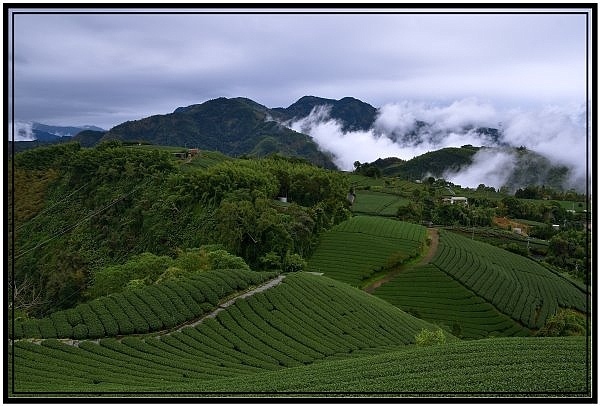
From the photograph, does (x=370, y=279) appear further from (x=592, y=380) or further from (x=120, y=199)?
(x=592, y=380)

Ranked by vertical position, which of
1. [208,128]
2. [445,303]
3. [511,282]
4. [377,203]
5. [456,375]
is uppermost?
[208,128]

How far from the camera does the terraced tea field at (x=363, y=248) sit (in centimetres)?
4241

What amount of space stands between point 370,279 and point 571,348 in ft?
104

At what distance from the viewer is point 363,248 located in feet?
155

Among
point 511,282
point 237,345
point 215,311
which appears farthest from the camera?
point 511,282

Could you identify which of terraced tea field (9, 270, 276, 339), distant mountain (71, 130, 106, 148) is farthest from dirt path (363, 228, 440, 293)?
distant mountain (71, 130, 106, 148)

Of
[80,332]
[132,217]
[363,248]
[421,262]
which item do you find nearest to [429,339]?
[80,332]

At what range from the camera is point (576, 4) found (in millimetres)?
7734

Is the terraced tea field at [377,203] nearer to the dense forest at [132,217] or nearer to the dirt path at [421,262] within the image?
the dirt path at [421,262]

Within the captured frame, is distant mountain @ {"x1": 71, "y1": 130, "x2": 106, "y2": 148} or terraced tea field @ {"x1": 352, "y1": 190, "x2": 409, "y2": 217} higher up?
distant mountain @ {"x1": 71, "y1": 130, "x2": 106, "y2": 148}

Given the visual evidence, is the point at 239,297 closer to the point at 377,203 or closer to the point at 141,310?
the point at 141,310

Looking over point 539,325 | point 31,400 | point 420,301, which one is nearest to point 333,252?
point 420,301

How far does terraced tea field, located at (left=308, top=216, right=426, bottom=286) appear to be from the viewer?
139 ft

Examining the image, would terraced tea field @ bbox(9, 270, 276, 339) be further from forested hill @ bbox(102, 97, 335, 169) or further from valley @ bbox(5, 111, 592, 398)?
forested hill @ bbox(102, 97, 335, 169)
